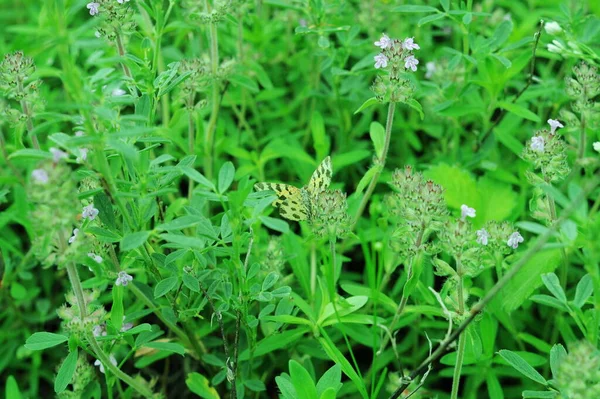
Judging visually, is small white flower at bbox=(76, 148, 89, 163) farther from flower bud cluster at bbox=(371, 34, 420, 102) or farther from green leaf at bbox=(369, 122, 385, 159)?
green leaf at bbox=(369, 122, 385, 159)

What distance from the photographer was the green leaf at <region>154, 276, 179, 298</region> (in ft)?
6.60

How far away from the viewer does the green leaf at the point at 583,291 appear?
6.34 feet

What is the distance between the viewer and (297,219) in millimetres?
2275

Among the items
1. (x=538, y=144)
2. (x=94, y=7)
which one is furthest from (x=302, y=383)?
(x=94, y=7)

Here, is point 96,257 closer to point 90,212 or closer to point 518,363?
point 90,212

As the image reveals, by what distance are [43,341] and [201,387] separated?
1.76 ft

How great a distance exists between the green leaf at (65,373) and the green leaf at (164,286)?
302 mm

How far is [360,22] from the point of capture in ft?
10.7

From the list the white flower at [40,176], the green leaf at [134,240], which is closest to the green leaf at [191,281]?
the green leaf at [134,240]

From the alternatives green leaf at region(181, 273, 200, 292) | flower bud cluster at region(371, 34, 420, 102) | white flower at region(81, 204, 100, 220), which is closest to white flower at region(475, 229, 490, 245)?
flower bud cluster at region(371, 34, 420, 102)

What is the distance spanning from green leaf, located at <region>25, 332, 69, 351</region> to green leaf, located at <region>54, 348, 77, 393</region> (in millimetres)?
56

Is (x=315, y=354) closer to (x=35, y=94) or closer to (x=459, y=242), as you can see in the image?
(x=459, y=242)

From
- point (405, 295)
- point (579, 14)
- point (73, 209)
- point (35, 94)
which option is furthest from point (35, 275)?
point (579, 14)

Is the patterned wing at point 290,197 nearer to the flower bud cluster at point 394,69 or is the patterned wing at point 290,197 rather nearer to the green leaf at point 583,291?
the flower bud cluster at point 394,69
